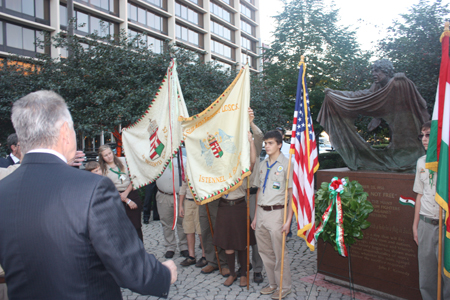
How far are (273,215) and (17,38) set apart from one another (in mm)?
24815

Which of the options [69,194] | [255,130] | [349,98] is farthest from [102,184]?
[349,98]

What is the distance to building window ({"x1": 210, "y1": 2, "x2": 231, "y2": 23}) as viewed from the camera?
39562 mm

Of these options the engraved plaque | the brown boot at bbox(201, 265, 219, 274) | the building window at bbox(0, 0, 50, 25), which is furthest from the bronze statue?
the building window at bbox(0, 0, 50, 25)

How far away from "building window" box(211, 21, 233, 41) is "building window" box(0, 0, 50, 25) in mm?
20613

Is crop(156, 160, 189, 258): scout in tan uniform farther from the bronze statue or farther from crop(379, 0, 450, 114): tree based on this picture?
crop(379, 0, 450, 114): tree

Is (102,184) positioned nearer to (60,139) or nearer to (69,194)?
(69,194)

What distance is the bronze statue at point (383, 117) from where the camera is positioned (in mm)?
3938

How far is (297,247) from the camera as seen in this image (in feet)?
18.8

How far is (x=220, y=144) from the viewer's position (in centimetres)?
419

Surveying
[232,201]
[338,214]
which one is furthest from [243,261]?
[338,214]

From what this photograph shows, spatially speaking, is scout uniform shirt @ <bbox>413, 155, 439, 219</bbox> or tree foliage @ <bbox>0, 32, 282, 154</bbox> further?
tree foliage @ <bbox>0, 32, 282, 154</bbox>

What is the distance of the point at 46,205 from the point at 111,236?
29 cm

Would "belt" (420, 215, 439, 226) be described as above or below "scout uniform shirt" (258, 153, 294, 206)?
below

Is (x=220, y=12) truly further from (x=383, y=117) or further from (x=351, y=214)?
(x=351, y=214)
